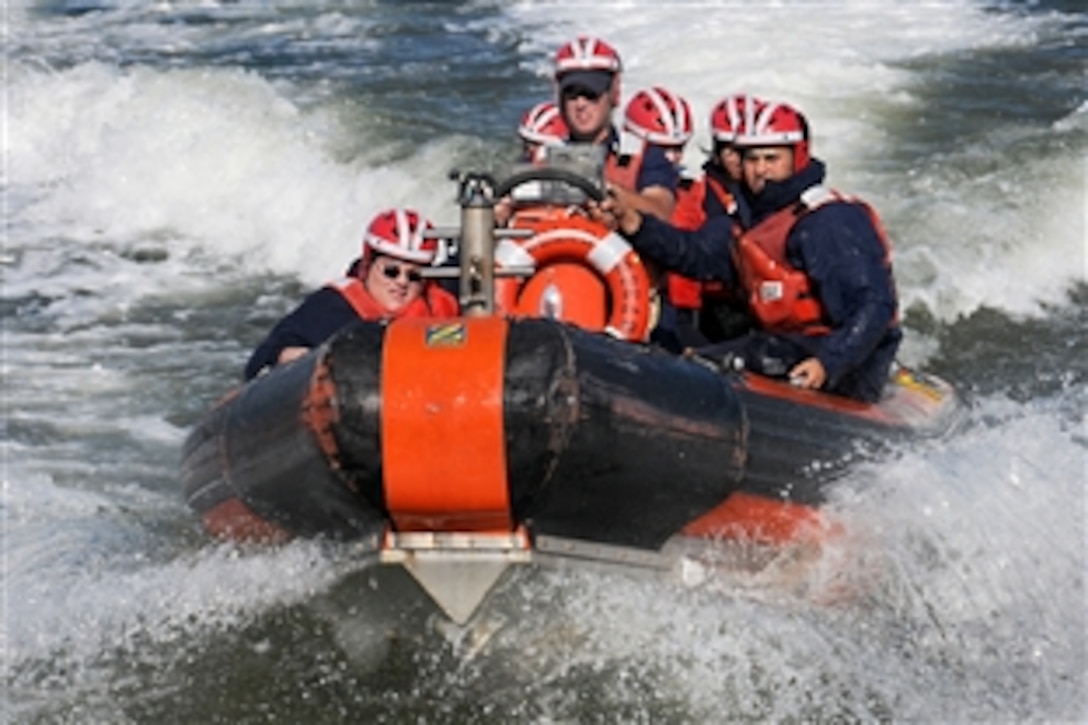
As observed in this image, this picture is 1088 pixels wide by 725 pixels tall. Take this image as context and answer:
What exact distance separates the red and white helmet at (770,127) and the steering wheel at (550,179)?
53 centimetres

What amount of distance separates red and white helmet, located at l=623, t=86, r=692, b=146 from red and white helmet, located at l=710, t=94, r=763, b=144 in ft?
3.40

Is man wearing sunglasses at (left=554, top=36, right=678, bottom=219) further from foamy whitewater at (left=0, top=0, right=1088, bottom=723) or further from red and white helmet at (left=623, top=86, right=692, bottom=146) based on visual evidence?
foamy whitewater at (left=0, top=0, right=1088, bottom=723)

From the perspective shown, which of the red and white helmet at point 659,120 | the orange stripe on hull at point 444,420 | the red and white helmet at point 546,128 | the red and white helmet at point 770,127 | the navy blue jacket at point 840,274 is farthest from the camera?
the red and white helmet at point 659,120

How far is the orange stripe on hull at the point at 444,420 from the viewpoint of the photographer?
14.4 ft

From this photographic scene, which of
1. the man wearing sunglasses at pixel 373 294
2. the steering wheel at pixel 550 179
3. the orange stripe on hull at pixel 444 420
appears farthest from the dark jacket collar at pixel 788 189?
the orange stripe on hull at pixel 444 420

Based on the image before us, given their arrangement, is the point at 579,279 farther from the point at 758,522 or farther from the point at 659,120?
the point at 659,120

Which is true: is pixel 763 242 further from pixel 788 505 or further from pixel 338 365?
pixel 338 365

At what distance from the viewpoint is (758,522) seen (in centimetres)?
498

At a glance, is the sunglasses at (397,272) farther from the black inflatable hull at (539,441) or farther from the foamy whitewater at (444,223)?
the foamy whitewater at (444,223)

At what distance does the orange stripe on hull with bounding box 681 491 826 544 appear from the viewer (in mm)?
4871

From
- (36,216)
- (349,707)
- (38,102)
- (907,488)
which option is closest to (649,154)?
(907,488)

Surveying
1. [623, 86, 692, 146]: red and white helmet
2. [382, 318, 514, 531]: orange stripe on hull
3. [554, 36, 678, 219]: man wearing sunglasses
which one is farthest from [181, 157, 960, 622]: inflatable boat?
[623, 86, 692, 146]: red and white helmet

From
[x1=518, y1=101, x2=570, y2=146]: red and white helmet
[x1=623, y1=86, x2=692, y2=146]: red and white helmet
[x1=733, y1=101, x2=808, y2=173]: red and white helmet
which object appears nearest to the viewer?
[x1=733, y1=101, x2=808, y2=173]: red and white helmet

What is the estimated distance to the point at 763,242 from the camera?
570 cm
